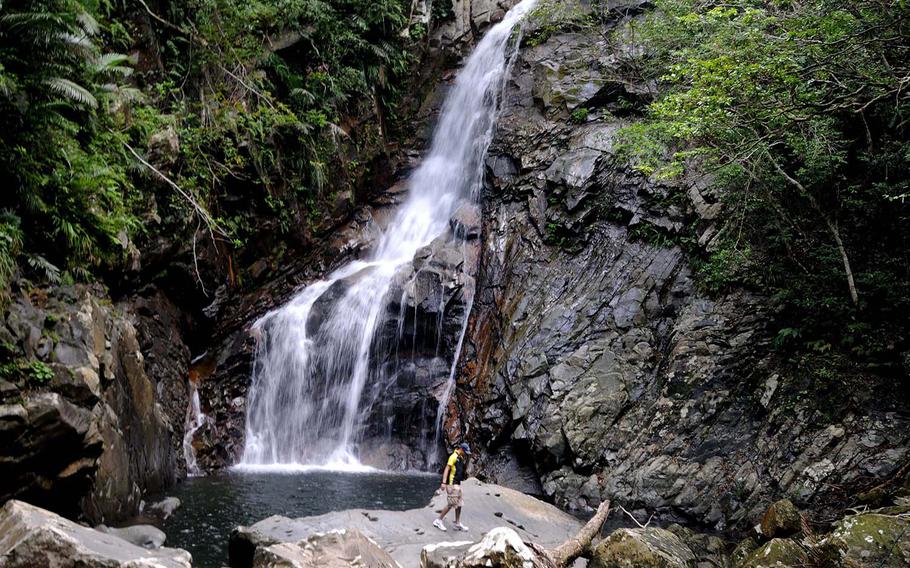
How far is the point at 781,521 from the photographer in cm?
776

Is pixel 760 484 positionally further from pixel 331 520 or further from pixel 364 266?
pixel 364 266

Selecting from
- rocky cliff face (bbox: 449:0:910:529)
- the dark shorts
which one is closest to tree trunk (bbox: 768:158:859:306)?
rocky cliff face (bbox: 449:0:910:529)

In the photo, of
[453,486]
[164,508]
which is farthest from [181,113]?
[453,486]

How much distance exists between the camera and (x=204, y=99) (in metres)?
15.2

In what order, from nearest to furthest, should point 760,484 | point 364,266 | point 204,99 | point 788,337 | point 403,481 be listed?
point 760,484
point 788,337
point 403,481
point 204,99
point 364,266

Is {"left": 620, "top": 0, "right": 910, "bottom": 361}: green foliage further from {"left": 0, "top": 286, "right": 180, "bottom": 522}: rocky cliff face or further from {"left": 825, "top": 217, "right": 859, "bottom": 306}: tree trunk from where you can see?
{"left": 0, "top": 286, "right": 180, "bottom": 522}: rocky cliff face

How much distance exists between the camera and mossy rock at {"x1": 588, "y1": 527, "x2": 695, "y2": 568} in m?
6.41

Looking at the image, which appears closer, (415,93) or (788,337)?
(788,337)

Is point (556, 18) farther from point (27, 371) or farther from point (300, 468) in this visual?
point (27, 371)

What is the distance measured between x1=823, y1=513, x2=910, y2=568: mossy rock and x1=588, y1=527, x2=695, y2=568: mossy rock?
1686 millimetres

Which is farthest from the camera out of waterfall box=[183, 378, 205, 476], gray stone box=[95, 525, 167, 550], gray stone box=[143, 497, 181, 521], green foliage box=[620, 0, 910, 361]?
waterfall box=[183, 378, 205, 476]

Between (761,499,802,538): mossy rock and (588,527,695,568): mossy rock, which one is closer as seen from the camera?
(588,527,695,568): mossy rock

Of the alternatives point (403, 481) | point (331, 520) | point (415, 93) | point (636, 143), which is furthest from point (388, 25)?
point (331, 520)

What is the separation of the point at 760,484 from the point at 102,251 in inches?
490
